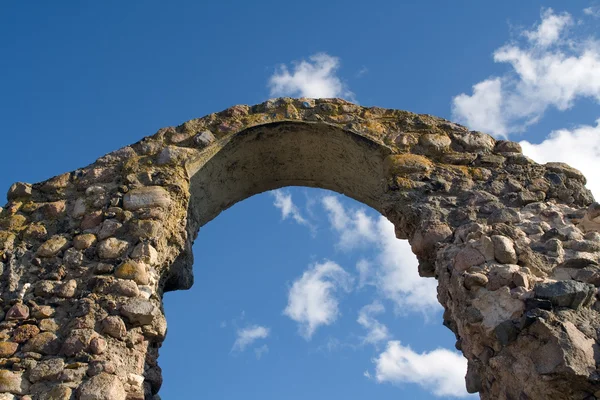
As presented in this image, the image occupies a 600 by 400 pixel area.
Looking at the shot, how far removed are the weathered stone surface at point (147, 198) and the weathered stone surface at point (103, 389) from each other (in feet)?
4.65

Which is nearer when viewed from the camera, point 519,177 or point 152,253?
point 152,253

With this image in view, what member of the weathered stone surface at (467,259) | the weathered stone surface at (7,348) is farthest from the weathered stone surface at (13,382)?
the weathered stone surface at (467,259)

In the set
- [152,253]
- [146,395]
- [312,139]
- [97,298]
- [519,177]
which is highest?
[312,139]

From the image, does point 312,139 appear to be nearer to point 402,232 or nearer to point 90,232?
point 402,232

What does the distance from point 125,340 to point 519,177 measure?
290 centimetres

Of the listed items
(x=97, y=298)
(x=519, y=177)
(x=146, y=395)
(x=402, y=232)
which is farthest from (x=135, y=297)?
(x=519, y=177)

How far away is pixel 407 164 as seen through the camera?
16.5 feet

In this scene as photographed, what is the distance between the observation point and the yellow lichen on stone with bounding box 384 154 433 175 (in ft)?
16.4

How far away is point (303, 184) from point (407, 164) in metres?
1.27

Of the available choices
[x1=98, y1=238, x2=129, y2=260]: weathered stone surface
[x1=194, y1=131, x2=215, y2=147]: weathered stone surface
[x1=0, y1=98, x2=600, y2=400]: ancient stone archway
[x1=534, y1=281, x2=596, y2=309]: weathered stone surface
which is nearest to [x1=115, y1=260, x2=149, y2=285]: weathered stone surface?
[x1=0, y1=98, x2=600, y2=400]: ancient stone archway

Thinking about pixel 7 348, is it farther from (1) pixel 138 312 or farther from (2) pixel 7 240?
(2) pixel 7 240

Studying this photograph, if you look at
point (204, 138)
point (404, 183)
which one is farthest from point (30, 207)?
point (404, 183)

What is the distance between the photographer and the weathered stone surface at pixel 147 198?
4.84 meters

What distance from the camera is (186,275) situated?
4988 millimetres
